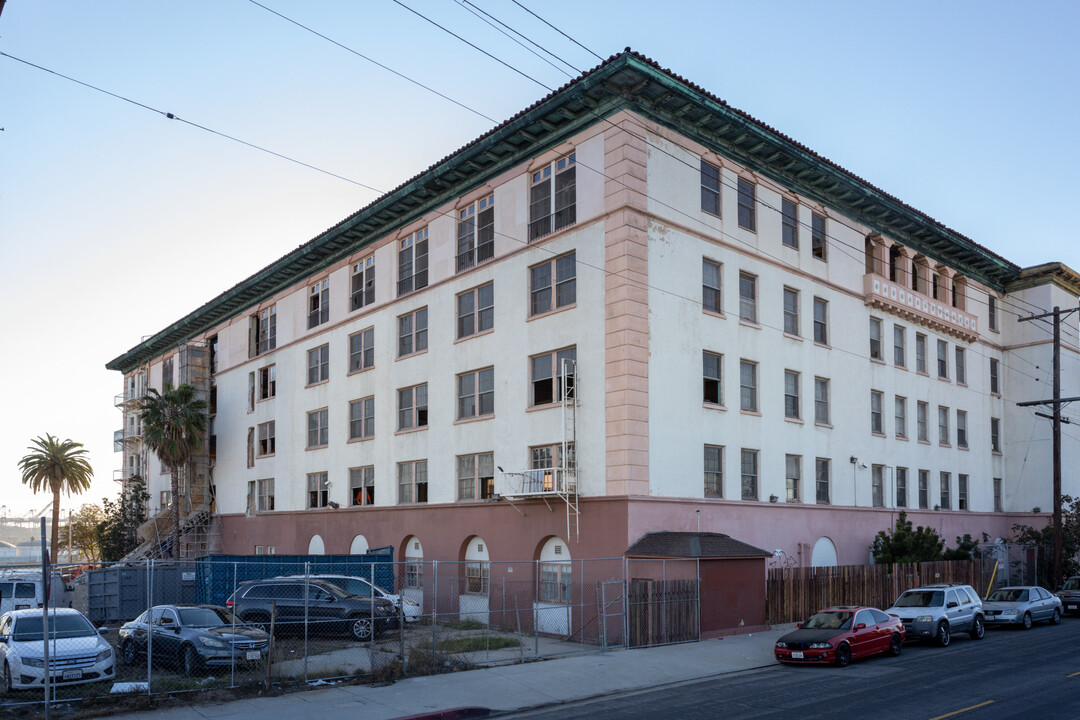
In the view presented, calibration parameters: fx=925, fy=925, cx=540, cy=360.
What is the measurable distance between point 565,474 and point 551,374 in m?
3.71

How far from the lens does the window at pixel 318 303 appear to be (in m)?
43.9

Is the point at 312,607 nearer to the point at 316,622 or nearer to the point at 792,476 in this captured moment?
the point at 316,622

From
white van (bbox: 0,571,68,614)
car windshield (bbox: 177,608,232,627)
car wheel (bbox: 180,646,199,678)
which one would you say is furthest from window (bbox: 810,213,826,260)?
white van (bbox: 0,571,68,614)

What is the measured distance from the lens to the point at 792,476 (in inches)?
1300

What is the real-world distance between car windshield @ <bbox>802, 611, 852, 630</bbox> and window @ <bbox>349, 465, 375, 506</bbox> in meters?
20.7

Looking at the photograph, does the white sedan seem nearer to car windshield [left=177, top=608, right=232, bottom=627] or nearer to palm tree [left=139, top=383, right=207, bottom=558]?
car windshield [left=177, top=608, right=232, bottom=627]

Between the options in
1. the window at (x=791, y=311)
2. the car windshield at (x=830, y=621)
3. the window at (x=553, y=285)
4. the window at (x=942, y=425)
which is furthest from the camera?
the window at (x=942, y=425)

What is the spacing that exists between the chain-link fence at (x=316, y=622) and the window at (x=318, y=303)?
43.6ft

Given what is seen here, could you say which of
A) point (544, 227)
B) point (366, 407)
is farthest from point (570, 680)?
point (366, 407)

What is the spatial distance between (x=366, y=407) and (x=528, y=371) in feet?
38.5

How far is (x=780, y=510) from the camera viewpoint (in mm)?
32031

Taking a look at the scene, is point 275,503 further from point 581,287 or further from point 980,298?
point 980,298

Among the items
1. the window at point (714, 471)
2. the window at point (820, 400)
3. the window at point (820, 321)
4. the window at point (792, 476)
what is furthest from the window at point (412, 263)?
the window at point (820, 400)

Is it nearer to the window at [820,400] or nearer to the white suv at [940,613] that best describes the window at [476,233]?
the window at [820,400]
